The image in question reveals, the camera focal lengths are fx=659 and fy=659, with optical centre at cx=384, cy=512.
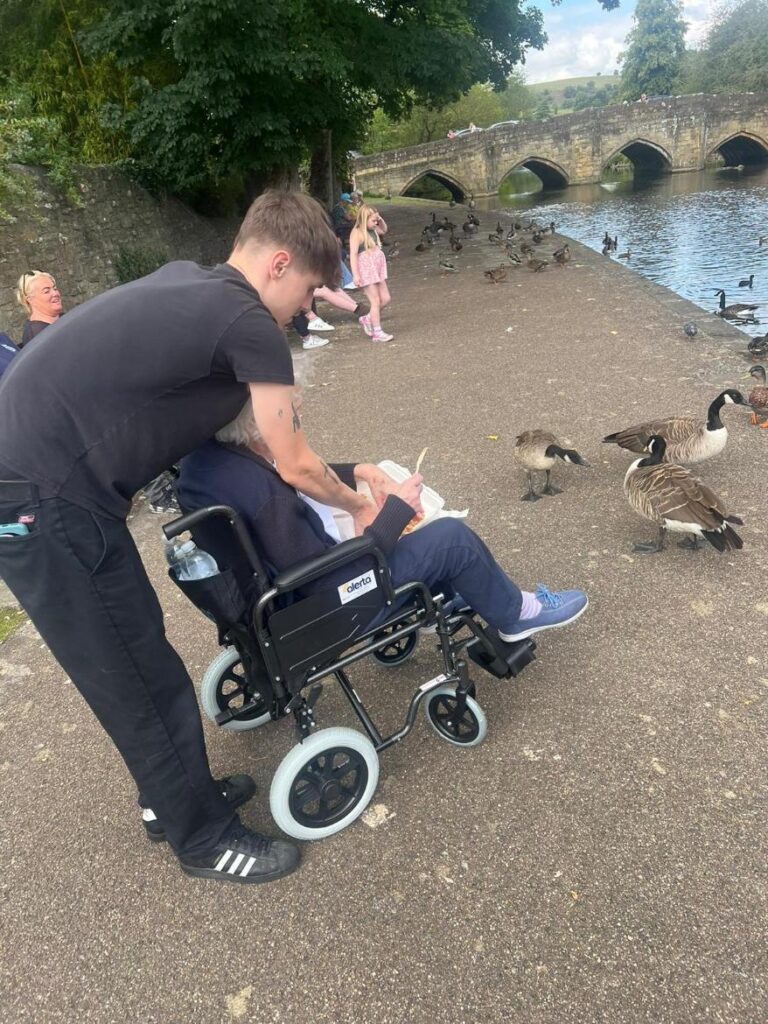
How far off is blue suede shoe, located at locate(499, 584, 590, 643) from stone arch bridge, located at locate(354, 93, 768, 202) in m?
48.3

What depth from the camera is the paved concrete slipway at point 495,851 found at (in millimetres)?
2174

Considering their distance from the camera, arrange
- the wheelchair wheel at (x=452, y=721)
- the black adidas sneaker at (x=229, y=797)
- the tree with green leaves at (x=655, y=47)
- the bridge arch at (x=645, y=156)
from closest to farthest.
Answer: the black adidas sneaker at (x=229, y=797) < the wheelchair wheel at (x=452, y=721) < the bridge arch at (x=645, y=156) < the tree with green leaves at (x=655, y=47)

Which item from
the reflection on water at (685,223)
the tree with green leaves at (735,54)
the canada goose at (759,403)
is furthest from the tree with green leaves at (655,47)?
the canada goose at (759,403)

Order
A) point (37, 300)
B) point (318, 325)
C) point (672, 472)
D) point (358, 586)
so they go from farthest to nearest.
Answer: point (318, 325) → point (37, 300) → point (672, 472) → point (358, 586)

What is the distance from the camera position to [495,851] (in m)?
2.56

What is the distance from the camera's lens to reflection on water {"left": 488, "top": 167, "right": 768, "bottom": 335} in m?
16.6

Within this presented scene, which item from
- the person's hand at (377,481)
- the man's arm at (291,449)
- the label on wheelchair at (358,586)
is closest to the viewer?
the man's arm at (291,449)

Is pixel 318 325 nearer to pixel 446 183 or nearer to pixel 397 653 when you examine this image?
pixel 397 653

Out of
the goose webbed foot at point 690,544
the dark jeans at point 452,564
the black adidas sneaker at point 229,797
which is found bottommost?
the goose webbed foot at point 690,544

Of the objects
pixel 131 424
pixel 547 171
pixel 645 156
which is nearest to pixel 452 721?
pixel 131 424

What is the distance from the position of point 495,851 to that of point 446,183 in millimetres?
53817

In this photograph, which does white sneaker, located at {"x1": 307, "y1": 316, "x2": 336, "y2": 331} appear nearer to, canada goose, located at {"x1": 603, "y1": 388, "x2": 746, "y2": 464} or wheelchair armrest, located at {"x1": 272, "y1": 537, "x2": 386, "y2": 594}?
canada goose, located at {"x1": 603, "y1": 388, "x2": 746, "y2": 464}

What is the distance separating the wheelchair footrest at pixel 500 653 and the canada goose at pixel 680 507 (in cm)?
165

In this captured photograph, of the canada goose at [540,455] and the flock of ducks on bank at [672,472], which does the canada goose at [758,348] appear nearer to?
the flock of ducks on bank at [672,472]
